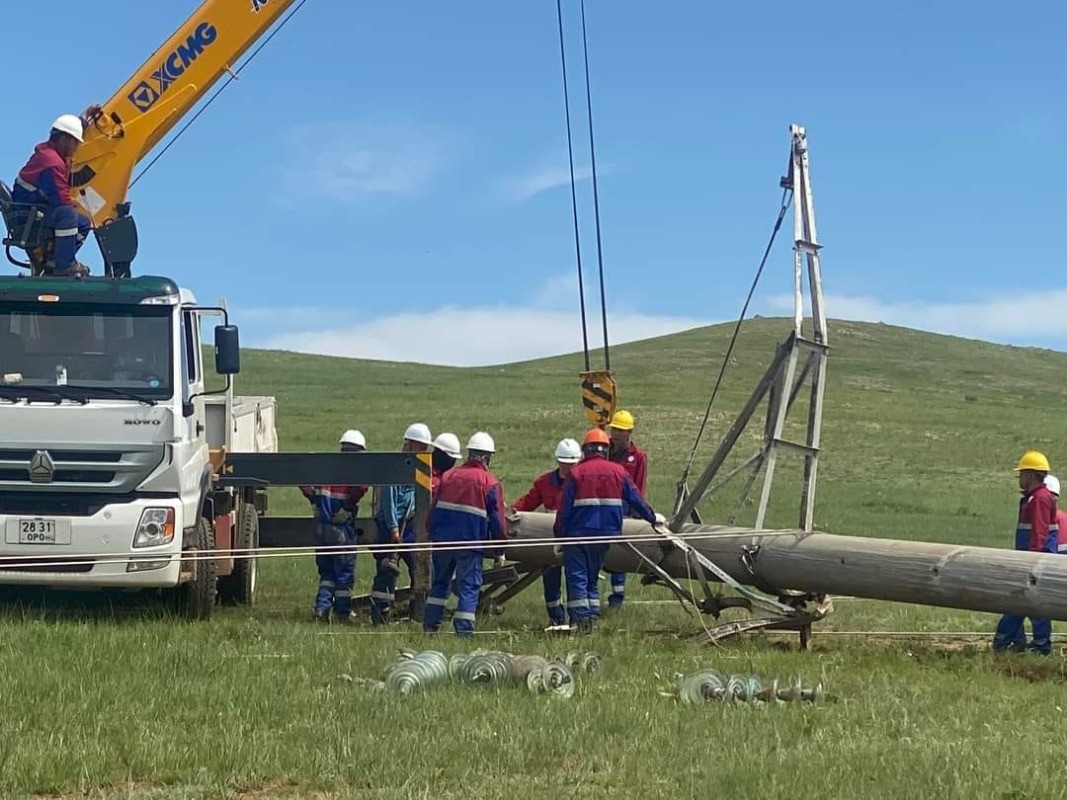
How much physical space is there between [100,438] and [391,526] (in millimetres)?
3245

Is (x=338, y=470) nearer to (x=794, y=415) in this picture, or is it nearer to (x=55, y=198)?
(x=55, y=198)

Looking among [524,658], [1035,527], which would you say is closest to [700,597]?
[1035,527]

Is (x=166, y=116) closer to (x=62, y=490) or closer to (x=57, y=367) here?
(x=57, y=367)

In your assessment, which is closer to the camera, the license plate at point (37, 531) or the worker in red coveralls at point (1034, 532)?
the license plate at point (37, 531)

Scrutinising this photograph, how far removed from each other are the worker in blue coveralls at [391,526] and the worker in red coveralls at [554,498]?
1149mm

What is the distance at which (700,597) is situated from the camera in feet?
50.3

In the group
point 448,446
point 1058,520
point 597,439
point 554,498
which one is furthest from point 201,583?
point 1058,520

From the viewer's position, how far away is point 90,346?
11.5 metres

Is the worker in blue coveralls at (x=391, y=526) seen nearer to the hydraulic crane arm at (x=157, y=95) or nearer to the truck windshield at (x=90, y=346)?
the truck windshield at (x=90, y=346)

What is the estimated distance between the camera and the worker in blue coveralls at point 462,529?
1203 cm

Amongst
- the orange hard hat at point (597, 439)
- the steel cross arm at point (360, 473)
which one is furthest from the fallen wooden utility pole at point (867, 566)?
the steel cross arm at point (360, 473)

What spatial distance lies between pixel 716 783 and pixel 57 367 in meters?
6.99

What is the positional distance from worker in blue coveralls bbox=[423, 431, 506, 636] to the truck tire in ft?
8.38

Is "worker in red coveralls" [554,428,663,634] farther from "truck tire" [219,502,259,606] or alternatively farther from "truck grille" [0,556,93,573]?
"truck grille" [0,556,93,573]
